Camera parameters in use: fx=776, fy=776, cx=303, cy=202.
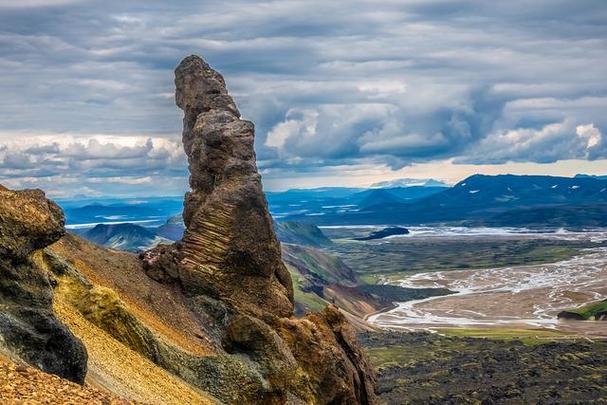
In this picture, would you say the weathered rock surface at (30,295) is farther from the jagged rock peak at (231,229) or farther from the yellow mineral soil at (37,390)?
the jagged rock peak at (231,229)

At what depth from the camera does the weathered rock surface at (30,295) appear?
104 feet

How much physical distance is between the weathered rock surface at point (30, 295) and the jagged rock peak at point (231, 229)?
98.6 feet

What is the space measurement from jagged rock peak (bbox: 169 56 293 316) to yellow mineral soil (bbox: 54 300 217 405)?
21120mm

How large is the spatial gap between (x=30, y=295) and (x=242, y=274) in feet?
114

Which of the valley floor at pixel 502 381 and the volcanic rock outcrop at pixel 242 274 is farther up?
the volcanic rock outcrop at pixel 242 274

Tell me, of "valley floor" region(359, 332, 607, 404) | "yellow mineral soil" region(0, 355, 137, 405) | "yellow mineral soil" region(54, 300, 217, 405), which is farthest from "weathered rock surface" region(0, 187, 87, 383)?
"valley floor" region(359, 332, 607, 404)

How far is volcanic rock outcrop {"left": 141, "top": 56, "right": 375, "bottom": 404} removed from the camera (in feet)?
A: 205

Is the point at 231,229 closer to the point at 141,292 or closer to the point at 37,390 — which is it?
the point at 141,292

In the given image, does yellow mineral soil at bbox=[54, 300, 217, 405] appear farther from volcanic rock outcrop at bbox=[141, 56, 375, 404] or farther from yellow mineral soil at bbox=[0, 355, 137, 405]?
volcanic rock outcrop at bbox=[141, 56, 375, 404]

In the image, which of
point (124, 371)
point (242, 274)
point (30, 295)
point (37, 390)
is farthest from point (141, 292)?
point (37, 390)

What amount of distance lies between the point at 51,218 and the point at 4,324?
21.7ft

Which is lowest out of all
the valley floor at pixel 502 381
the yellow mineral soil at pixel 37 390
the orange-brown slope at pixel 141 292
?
the valley floor at pixel 502 381

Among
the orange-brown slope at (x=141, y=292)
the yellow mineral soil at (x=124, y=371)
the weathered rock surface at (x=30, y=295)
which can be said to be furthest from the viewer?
the orange-brown slope at (x=141, y=292)

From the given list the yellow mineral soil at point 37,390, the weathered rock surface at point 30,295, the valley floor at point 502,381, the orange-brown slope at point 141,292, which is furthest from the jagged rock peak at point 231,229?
the valley floor at point 502,381
